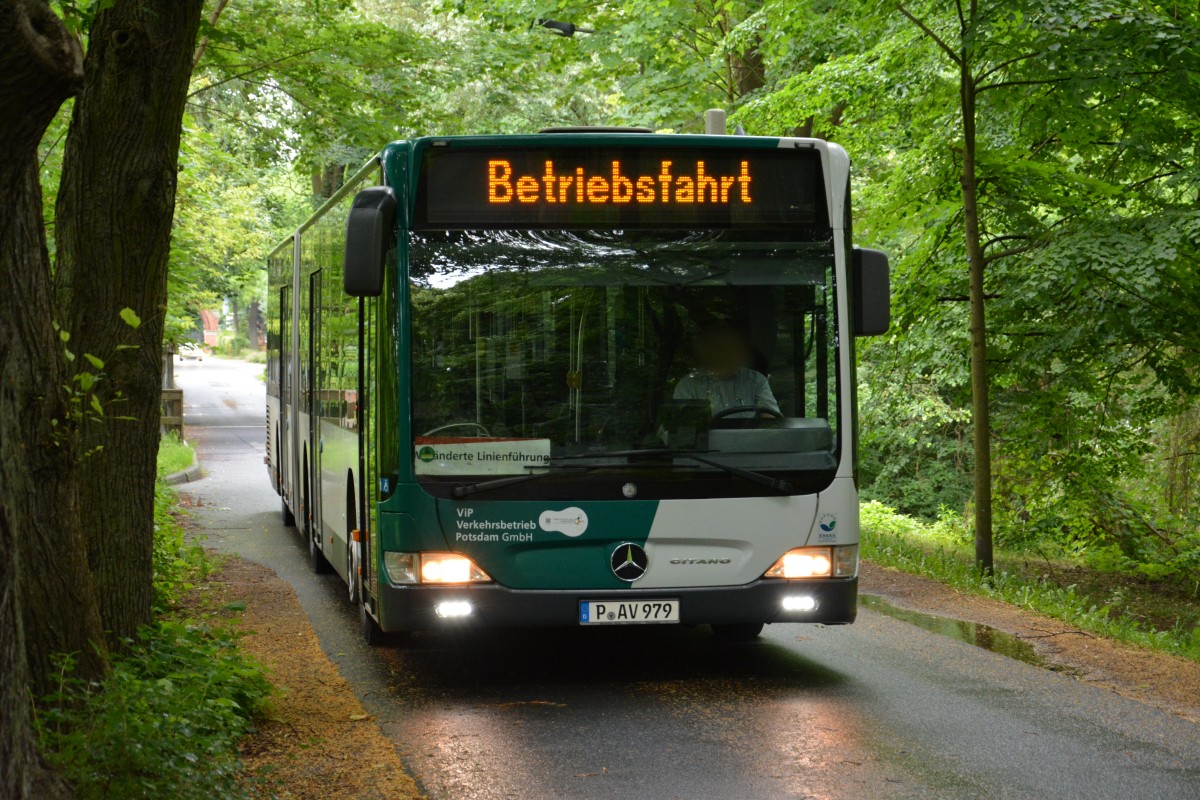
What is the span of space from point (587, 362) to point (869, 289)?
1708mm

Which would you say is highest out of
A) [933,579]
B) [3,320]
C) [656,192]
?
[656,192]

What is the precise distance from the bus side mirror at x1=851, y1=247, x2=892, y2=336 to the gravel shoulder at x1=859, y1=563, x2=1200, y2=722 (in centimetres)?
248

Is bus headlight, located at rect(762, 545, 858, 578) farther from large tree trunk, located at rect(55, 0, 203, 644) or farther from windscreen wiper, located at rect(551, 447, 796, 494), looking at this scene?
large tree trunk, located at rect(55, 0, 203, 644)

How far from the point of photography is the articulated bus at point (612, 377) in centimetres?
792

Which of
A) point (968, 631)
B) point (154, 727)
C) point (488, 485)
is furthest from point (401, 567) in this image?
point (968, 631)

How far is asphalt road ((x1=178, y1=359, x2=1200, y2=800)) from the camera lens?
621 cm

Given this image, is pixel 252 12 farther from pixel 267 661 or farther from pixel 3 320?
pixel 3 320

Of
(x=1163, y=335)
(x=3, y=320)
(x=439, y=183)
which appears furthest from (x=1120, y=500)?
(x=3, y=320)

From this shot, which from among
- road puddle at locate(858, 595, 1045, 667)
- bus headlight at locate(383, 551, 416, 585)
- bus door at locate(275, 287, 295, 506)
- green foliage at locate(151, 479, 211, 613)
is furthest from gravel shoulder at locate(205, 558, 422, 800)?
bus door at locate(275, 287, 295, 506)

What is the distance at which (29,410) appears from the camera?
235 inches

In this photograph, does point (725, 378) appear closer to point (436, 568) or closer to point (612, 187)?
point (612, 187)

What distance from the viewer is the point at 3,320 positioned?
4.62 m

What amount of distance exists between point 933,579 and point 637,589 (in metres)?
6.24

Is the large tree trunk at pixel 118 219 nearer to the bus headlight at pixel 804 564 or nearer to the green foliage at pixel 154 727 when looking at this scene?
the green foliage at pixel 154 727
